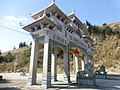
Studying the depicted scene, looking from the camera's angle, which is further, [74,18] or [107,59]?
[107,59]

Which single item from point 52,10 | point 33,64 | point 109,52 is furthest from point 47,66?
point 109,52

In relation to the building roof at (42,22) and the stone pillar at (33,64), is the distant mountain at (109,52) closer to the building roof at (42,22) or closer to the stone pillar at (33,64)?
the stone pillar at (33,64)

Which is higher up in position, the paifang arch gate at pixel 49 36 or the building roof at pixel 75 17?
the building roof at pixel 75 17

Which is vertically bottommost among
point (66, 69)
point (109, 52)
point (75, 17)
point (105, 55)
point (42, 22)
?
point (66, 69)

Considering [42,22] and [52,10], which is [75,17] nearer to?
[52,10]

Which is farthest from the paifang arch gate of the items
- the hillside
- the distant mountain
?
the distant mountain

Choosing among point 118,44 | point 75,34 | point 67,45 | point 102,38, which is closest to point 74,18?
point 75,34

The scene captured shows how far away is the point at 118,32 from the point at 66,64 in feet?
136

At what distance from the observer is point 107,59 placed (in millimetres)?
40875

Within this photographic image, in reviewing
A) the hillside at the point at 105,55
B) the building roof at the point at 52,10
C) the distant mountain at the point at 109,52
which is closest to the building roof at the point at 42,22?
the building roof at the point at 52,10

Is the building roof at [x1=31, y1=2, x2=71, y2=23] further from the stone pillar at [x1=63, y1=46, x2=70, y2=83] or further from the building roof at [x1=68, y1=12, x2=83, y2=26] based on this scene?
the stone pillar at [x1=63, y1=46, x2=70, y2=83]

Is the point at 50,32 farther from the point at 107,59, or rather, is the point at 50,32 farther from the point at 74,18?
the point at 107,59

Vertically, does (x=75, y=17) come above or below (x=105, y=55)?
above

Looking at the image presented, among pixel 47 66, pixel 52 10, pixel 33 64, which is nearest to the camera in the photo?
pixel 47 66
